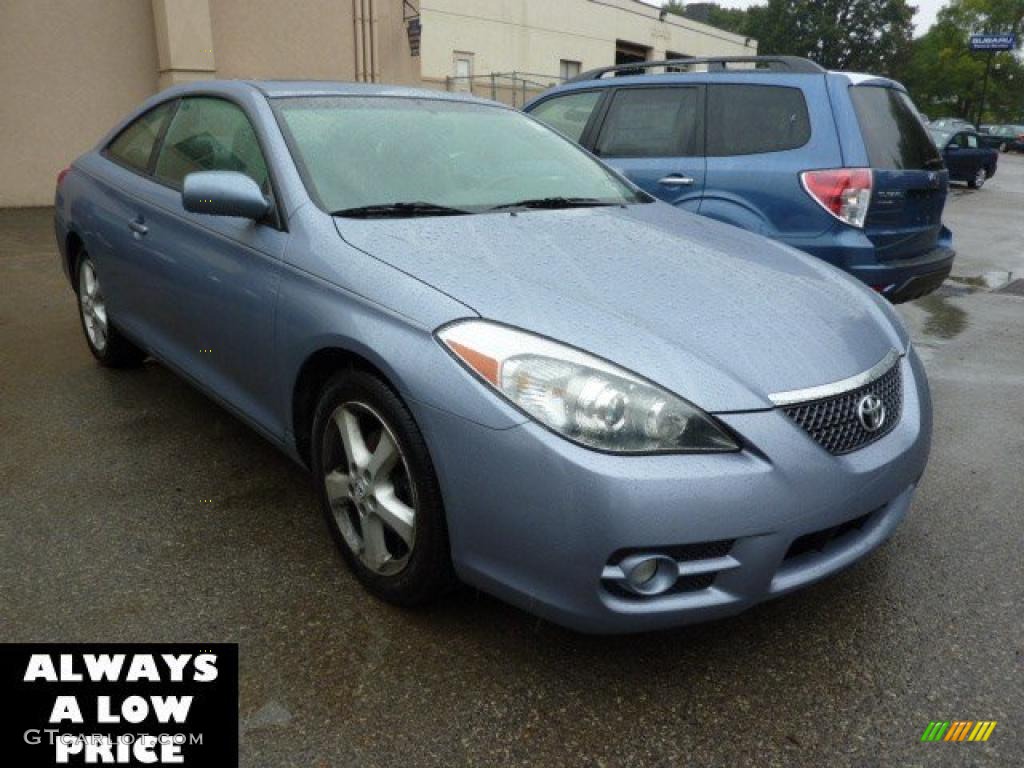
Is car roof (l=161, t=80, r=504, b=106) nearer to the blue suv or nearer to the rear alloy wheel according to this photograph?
the rear alloy wheel

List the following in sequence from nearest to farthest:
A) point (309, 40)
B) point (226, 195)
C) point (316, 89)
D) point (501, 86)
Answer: point (226, 195) < point (316, 89) < point (309, 40) < point (501, 86)

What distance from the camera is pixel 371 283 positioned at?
228 cm

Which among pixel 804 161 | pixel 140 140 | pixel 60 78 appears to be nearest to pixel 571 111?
pixel 804 161

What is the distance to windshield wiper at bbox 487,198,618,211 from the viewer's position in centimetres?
295

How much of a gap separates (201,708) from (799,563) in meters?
1.50

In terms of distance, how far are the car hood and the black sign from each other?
3.81ft

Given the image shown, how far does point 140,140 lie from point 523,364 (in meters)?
2.93

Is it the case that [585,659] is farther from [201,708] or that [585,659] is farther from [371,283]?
[371,283]

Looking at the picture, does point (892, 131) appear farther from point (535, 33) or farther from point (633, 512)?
point (535, 33)

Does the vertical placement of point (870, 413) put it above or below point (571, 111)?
below

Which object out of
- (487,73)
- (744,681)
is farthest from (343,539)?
(487,73)

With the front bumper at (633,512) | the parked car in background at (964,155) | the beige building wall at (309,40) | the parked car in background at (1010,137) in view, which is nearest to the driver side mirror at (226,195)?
the front bumper at (633,512)

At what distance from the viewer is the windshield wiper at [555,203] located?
2.95 metres

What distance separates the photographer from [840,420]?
2.08 meters
